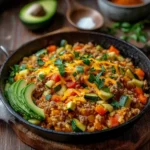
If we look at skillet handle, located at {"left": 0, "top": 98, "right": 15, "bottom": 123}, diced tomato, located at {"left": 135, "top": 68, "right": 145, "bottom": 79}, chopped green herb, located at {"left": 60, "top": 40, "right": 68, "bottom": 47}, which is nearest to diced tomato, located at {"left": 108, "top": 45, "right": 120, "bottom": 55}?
diced tomato, located at {"left": 135, "top": 68, "right": 145, "bottom": 79}

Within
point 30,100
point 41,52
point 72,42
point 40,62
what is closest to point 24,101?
point 30,100

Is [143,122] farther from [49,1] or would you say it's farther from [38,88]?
[49,1]

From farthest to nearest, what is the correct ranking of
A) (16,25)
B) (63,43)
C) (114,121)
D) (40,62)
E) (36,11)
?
1. (16,25)
2. (36,11)
3. (63,43)
4. (40,62)
5. (114,121)

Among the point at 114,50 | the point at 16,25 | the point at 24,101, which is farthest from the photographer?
the point at 16,25

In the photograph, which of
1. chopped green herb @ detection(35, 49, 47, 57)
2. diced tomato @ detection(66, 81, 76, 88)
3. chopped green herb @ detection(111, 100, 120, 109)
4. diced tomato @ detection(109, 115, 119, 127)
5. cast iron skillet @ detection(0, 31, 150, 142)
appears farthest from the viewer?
chopped green herb @ detection(35, 49, 47, 57)

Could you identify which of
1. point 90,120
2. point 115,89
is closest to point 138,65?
point 115,89

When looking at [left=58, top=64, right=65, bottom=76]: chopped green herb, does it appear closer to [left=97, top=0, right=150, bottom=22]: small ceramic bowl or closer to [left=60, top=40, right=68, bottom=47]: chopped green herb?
[left=60, top=40, right=68, bottom=47]: chopped green herb

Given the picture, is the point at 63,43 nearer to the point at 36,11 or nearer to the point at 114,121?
the point at 36,11
